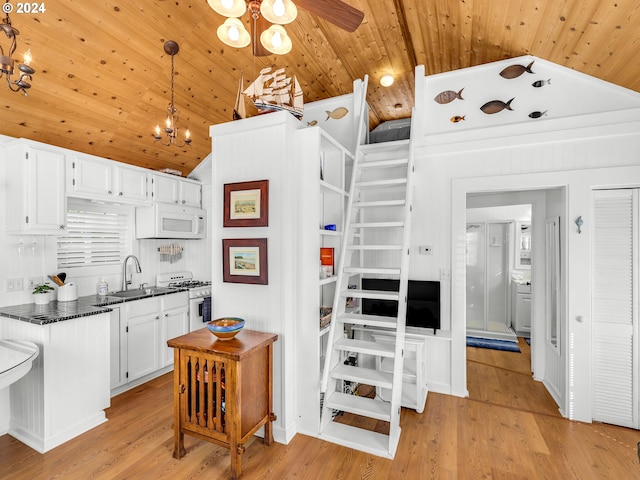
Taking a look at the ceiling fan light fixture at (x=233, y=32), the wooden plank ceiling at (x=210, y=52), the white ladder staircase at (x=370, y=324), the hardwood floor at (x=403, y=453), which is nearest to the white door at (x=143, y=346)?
the hardwood floor at (x=403, y=453)

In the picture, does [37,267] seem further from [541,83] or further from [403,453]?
[541,83]

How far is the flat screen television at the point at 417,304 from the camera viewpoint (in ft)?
11.1

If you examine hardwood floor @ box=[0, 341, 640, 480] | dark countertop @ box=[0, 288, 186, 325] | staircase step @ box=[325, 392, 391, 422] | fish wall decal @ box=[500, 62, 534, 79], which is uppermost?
fish wall decal @ box=[500, 62, 534, 79]

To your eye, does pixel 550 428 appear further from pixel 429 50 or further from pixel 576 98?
pixel 429 50

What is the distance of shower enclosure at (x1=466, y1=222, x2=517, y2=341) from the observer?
570cm

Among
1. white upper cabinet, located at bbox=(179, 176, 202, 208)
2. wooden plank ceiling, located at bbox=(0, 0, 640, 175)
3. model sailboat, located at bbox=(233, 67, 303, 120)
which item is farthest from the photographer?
white upper cabinet, located at bbox=(179, 176, 202, 208)

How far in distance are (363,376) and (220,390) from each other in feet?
3.68

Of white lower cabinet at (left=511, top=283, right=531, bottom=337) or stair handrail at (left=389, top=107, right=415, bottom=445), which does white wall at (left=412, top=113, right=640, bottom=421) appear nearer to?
stair handrail at (left=389, top=107, right=415, bottom=445)

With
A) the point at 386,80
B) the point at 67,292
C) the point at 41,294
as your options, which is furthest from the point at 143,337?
the point at 386,80

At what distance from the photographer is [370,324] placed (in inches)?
105

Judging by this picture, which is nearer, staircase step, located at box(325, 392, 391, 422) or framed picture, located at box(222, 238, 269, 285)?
staircase step, located at box(325, 392, 391, 422)

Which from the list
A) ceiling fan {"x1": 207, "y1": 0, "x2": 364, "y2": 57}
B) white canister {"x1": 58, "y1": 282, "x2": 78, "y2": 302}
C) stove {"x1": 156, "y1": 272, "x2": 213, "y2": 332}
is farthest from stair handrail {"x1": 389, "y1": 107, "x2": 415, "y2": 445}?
white canister {"x1": 58, "y1": 282, "x2": 78, "y2": 302}

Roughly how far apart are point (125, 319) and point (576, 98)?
4917mm

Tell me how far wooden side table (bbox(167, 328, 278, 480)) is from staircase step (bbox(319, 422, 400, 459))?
56 centimetres
